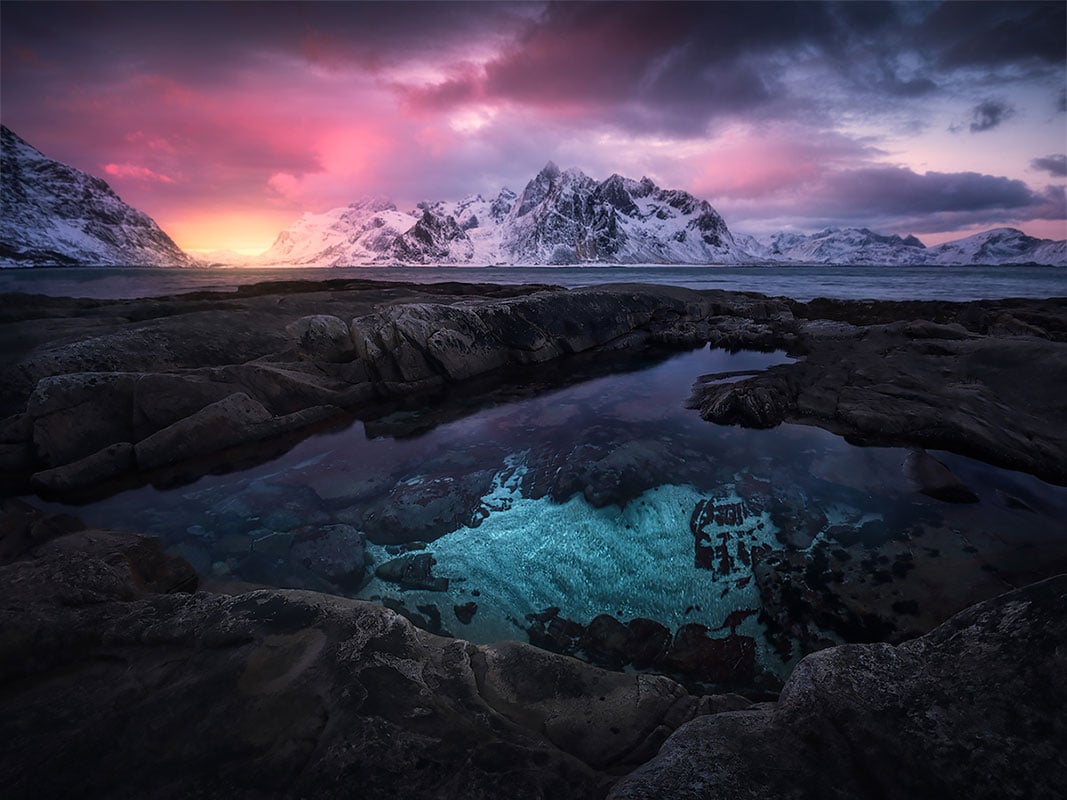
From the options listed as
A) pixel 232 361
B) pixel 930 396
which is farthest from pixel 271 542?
pixel 930 396

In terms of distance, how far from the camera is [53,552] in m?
6.02

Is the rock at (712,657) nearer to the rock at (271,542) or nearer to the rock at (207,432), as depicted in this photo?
the rock at (271,542)

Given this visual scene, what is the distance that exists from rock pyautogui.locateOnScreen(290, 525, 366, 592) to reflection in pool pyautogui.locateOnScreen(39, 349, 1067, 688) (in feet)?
0.11

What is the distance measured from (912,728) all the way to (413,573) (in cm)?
602

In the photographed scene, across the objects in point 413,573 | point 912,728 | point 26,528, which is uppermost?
point 912,728

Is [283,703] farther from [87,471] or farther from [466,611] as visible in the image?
[87,471]

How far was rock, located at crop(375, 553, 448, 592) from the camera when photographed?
663 centimetres

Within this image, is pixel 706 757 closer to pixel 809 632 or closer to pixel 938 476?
pixel 809 632

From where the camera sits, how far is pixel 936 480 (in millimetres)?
8055

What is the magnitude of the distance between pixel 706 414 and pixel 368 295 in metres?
23.1

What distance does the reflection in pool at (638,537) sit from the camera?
5652 millimetres

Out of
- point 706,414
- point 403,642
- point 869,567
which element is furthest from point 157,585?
point 706,414

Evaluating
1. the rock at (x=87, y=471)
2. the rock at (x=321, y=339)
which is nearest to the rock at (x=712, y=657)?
the rock at (x=87, y=471)

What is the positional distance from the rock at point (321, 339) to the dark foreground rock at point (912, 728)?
1693 centimetres
